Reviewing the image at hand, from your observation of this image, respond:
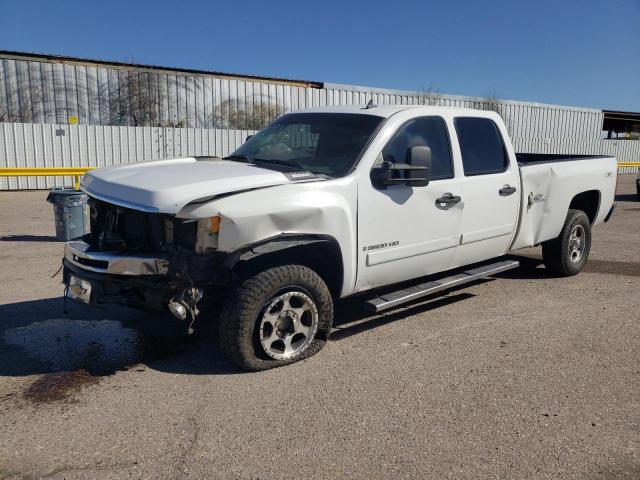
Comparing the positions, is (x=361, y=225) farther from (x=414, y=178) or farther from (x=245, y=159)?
(x=245, y=159)

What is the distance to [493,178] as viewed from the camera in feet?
18.0

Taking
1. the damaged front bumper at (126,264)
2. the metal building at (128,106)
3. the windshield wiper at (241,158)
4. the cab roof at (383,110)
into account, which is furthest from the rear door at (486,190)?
the metal building at (128,106)

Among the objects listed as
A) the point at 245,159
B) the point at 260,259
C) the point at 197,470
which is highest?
the point at 245,159

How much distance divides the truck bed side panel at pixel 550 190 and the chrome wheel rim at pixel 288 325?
2847 millimetres

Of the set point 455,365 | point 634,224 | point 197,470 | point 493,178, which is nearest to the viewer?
point 197,470

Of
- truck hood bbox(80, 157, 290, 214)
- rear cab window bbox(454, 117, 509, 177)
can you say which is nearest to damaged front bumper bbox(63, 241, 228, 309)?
truck hood bbox(80, 157, 290, 214)

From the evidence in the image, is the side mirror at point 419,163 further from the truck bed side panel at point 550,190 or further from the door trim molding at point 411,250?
the truck bed side panel at point 550,190

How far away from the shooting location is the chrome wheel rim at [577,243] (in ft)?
22.6

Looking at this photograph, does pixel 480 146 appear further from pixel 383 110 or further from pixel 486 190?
pixel 383 110

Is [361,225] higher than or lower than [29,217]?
higher

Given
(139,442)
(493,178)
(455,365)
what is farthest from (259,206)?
(493,178)

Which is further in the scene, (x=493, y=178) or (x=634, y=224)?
(x=634, y=224)

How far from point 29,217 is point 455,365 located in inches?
428

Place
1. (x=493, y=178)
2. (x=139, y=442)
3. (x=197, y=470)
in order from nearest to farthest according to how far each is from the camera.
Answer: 1. (x=197, y=470)
2. (x=139, y=442)
3. (x=493, y=178)
